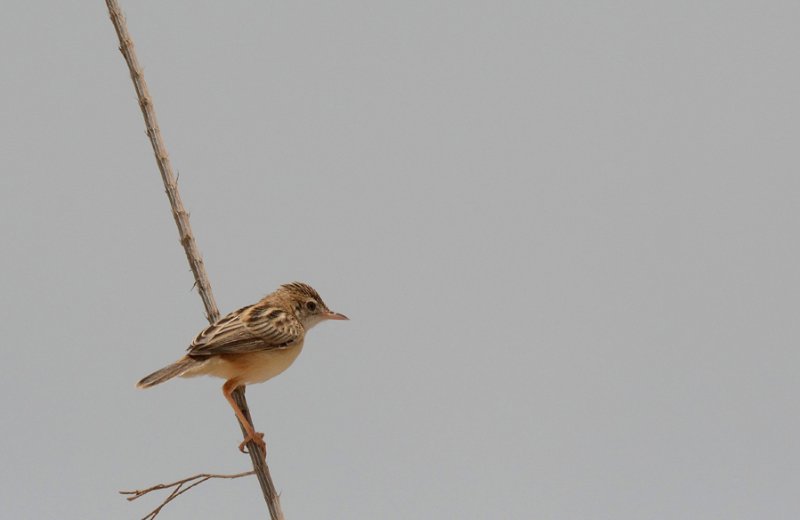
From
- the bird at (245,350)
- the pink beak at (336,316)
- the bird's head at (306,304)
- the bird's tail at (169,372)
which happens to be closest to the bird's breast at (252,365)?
the bird at (245,350)

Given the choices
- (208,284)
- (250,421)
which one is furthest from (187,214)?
(250,421)

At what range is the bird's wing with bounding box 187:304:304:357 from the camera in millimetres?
3656

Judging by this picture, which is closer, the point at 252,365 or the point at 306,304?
the point at 252,365

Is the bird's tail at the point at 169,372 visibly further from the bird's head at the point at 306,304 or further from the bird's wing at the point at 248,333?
the bird's head at the point at 306,304

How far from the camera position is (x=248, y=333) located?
3.79 m

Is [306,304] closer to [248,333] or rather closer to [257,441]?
[248,333]

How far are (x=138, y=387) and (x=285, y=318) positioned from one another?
3.46 ft

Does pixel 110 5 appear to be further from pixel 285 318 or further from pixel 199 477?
pixel 199 477

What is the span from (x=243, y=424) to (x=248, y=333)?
451mm

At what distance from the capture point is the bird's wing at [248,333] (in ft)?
12.0

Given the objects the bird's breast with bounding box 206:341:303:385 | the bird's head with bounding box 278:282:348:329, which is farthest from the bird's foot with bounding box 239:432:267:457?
the bird's head with bounding box 278:282:348:329

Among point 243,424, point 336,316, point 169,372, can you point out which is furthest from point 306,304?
point 169,372

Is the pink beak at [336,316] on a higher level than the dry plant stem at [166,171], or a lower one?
lower

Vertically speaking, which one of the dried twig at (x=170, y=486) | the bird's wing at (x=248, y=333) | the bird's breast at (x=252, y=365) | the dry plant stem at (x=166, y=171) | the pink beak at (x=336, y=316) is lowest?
the dried twig at (x=170, y=486)
